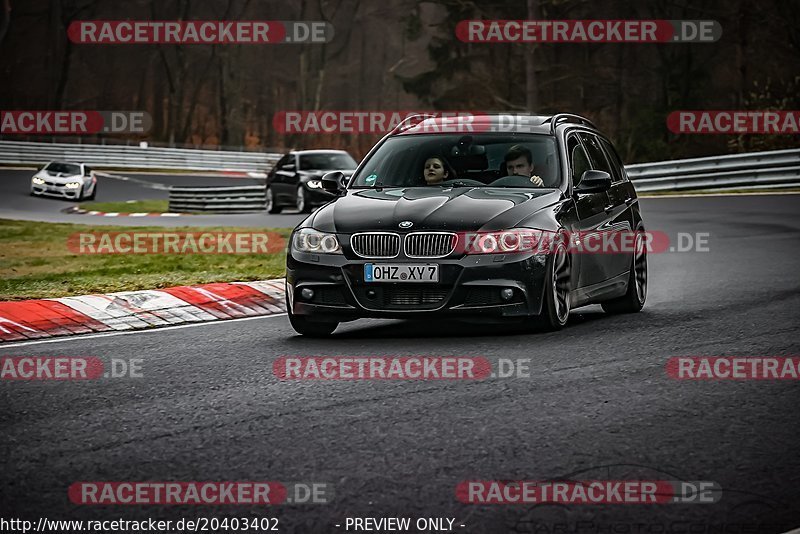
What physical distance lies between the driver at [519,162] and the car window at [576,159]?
1.16ft

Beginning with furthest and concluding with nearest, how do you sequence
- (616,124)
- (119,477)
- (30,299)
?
1. (616,124)
2. (30,299)
3. (119,477)

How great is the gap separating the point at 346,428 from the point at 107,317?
4.79 metres

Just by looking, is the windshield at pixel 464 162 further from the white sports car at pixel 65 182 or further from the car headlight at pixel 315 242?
the white sports car at pixel 65 182

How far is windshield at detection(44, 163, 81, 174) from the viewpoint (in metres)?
37.8

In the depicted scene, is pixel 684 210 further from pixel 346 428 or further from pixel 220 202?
pixel 346 428

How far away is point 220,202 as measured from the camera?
3098 centimetres

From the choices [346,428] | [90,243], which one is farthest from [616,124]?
[346,428]

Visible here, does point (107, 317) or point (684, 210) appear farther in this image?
point (684, 210)

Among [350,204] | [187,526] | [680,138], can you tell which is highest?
[680,138]
